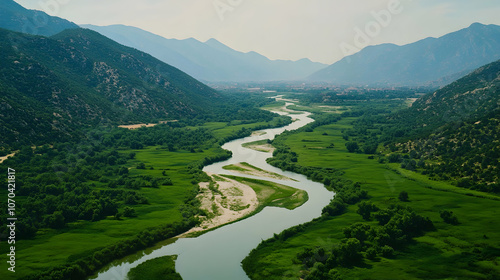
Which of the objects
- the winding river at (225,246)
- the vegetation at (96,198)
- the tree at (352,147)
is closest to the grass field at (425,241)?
the winding river at (225,246)

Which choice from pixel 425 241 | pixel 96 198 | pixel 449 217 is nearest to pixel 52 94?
pixel 96 198

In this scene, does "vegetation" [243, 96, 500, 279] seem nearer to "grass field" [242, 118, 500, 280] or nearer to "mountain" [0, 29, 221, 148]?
"grass field" [242, 118, 500, 280]

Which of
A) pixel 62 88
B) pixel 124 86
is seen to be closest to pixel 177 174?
pixel 62 88

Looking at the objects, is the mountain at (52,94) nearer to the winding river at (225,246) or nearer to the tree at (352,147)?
the winding river at (225,246)

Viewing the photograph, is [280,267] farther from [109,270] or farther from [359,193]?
[359,193]

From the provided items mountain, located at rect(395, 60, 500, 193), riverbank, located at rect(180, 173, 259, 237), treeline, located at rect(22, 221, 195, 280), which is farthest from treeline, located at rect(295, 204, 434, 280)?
mountain, located at rect(395, 60, 500, 193)

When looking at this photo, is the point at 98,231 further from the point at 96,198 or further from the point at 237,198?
the point at 237,198
